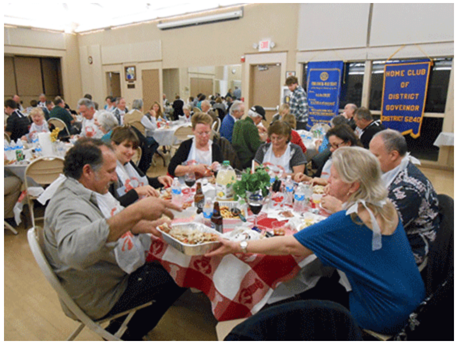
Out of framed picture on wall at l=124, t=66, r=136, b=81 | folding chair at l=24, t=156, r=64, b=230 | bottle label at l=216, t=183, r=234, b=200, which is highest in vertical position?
framed picture on wall at l=124, t=66, r=136, b=81

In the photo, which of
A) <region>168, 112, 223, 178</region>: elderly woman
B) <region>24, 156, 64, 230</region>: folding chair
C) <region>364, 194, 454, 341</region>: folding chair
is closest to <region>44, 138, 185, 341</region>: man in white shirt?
<region>364, 194, 454, 341</region>: folding chair

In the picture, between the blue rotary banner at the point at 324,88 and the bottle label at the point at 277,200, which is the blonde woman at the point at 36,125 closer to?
the bottle label at the point at 277,200

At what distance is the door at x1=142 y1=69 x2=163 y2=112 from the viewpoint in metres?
11.5

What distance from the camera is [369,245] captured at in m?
1.40

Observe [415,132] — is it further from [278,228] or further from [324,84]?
[278,228]

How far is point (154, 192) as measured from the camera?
238 cm

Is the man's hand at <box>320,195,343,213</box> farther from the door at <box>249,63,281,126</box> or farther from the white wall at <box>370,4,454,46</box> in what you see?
the door at <box>249,63,281,126</box>

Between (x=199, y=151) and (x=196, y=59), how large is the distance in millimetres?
7966

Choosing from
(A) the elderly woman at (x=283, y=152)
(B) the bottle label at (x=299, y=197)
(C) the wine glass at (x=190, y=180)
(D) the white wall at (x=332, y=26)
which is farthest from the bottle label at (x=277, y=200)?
(D) the white wall at (x=332, y=26)

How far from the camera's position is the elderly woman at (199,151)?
10.2 feet

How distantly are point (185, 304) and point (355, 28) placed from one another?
284 inches

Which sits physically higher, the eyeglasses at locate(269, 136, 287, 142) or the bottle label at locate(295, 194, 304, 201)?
the eyeglasses at locate(269, 136, 287, 142)

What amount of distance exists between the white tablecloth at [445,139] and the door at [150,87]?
8.42 meters

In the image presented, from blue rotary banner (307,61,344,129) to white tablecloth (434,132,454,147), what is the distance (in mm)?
2309
